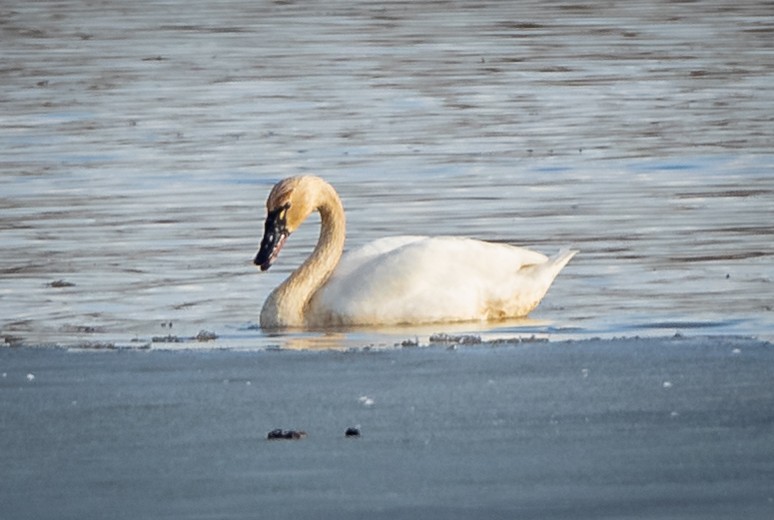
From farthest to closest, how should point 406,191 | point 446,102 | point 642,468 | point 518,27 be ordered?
point 518,27
point 446,102
point 406,191
point 642,468

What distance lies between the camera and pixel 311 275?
40.4 ft

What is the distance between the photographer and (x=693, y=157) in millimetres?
19359

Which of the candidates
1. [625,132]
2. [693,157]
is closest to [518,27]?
[625,132]

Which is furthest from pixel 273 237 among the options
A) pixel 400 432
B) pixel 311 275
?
pixel 400 432

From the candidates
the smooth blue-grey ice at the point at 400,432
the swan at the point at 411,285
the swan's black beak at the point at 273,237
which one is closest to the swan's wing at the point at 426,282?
the swan at the point at 411,285

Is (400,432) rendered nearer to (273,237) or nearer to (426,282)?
(426,282)

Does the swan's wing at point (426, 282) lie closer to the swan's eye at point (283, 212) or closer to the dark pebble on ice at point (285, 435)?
the swan's eye at point (283, 212)

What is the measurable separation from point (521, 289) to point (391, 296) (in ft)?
2.52

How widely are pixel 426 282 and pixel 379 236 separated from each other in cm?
341

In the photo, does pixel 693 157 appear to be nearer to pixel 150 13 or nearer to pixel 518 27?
pixel 518 27

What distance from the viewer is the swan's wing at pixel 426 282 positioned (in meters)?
11.8

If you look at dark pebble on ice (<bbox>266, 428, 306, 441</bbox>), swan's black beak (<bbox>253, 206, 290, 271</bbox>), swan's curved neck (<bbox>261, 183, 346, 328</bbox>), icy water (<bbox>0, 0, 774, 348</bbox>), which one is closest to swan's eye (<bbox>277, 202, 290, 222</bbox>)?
swan's black beak (<bbox>253, 206, 290, 271</bbox>)

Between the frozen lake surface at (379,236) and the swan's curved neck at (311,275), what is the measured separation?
0.74ft

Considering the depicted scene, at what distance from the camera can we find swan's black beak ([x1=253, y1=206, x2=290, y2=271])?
12594 mm
